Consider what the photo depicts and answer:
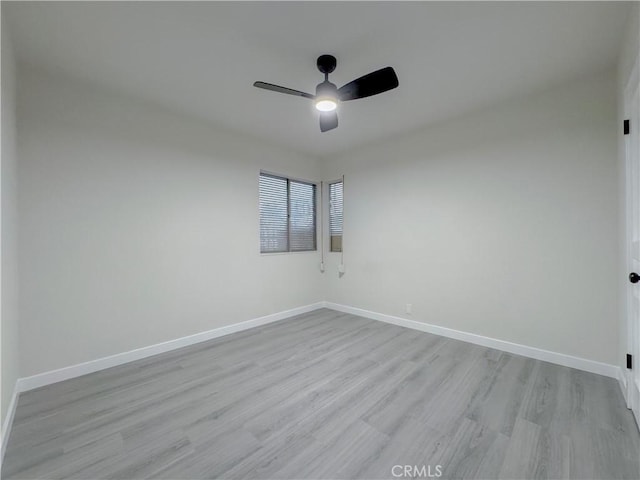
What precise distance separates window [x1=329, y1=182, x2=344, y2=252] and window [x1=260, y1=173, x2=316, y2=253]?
1.01 feet

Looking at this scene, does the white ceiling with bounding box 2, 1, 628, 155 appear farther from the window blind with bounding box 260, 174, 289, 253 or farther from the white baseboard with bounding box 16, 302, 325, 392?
the white baseboard with bounding box 16, 302, 325, 392

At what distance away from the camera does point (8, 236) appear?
1.91 metres

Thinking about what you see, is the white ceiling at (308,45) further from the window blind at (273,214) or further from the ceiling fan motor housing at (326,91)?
the window blind at (273,214)

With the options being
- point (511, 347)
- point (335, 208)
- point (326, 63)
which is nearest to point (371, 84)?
point (326, 63)

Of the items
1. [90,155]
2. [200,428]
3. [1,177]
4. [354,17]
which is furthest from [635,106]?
[90,155]

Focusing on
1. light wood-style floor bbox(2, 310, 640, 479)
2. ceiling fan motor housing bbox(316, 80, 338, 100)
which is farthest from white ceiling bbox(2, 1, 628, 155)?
light wood-style floor bbox(2, 310, 640, 479)

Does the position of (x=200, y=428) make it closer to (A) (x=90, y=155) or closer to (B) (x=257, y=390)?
(B) (x=257, y=390)

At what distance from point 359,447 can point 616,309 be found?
2583 mm

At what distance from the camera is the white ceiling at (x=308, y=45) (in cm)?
173

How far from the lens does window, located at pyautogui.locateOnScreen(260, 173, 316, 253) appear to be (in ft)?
13.5

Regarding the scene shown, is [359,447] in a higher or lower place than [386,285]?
lower

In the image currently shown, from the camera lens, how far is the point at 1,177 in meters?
1.67

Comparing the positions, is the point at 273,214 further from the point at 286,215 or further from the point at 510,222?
the point at 510,222

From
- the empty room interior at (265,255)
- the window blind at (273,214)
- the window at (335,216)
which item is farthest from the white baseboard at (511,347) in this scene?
the window blind at (273,214)
